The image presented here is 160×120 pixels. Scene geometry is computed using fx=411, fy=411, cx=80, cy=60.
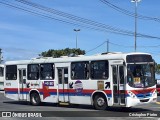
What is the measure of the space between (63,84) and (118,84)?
423 cm

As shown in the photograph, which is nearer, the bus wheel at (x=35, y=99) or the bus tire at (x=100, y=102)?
the bus tire at (x=100, y=102)

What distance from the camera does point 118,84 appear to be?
2081cm

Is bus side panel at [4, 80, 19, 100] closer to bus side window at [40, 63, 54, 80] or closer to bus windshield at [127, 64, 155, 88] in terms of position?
bus side window at [40, 63, 54, 80]

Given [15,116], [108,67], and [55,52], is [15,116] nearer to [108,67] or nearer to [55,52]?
[108,67]

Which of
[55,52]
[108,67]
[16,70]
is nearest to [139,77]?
[108,67]

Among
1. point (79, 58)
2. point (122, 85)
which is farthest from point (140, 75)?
point (79, 58)

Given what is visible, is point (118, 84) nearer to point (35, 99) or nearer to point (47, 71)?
point (47, 71)

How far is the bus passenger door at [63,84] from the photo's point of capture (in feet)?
78.0

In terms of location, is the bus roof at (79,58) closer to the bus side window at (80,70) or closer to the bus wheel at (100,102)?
the bus side window at (80,70)

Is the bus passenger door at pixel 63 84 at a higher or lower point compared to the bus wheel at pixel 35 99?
higher

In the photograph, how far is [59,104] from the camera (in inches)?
978

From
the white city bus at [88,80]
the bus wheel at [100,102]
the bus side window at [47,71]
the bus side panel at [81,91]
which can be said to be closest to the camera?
the white city bus at [88,80]

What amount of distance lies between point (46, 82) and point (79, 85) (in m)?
2.77

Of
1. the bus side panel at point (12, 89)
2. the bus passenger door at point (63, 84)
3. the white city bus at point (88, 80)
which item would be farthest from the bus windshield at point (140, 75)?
the bus side panel at point (12, 89)
